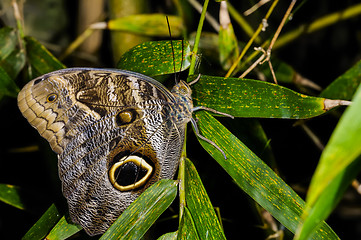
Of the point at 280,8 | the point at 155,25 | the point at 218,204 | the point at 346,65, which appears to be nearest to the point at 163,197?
the point at 218,204

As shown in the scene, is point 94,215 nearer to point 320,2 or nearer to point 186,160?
point 186,160

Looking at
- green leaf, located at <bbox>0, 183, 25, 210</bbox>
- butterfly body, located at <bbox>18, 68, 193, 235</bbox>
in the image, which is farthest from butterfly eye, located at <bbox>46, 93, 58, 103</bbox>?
green leaf, located at <bbox>0, 183, 25, 210</bbox>

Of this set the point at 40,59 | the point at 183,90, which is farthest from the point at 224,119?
the point at 40,59

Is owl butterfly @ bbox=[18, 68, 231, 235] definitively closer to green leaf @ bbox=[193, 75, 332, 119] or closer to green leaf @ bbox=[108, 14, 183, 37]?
green leaf @ bbox=[193, 75, 332, 119]

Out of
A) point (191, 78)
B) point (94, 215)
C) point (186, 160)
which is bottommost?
point (94, 215)

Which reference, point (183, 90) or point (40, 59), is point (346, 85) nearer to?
point (183, 90)

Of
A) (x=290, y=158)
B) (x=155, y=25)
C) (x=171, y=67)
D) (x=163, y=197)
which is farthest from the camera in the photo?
(x=290, y=158)
